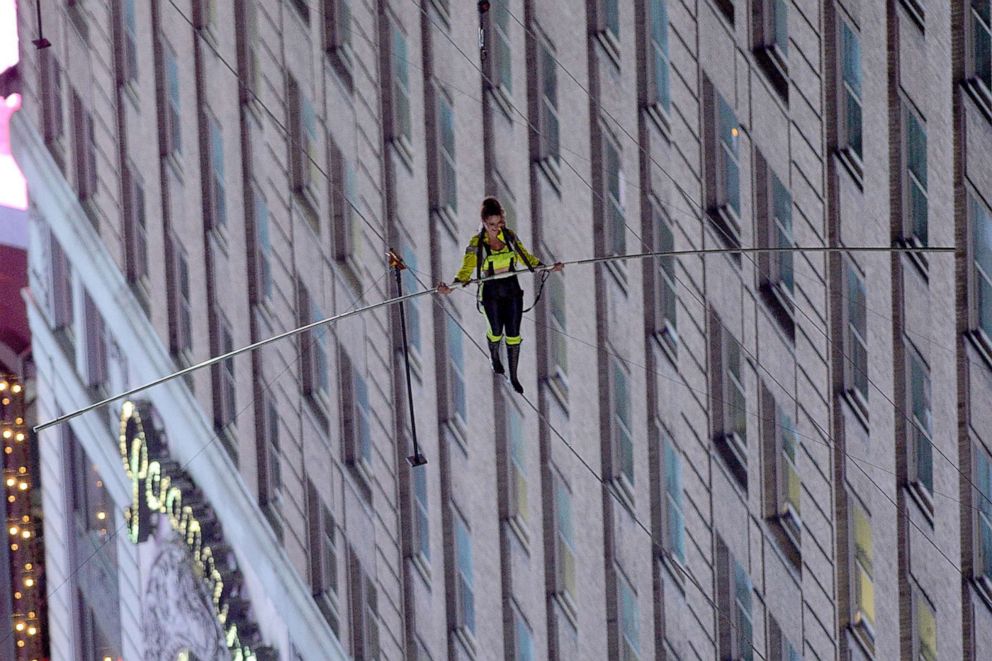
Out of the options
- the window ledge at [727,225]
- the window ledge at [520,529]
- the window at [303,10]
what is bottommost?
the window ledge at [520,529]

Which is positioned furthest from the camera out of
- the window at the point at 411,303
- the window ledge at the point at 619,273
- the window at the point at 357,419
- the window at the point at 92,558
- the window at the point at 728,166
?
the window at the point at 92,558

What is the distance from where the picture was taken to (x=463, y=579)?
2153 inches

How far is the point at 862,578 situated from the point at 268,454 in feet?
75.3

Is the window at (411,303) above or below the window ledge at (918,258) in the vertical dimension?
above

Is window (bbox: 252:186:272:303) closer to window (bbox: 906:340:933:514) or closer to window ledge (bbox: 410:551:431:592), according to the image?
window ledge (bbox: 410:551:431:592)

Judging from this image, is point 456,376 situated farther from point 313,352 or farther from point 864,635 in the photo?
point 864,635

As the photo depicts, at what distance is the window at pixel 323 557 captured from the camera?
59.9 m

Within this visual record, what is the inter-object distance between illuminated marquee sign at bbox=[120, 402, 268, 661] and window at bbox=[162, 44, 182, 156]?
27.4ft

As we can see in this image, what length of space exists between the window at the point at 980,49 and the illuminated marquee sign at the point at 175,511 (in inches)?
1251

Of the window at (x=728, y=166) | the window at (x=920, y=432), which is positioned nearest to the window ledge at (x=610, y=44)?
the window at (x=728, y=166)

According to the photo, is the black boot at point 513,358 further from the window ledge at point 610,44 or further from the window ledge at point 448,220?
the window ledge at point 448,220

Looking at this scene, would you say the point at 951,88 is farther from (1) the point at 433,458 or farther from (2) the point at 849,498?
(1) the point at 433,458

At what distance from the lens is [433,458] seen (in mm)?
53969

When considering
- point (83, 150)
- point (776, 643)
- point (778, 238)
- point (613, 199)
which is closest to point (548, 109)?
point (613, 199)
